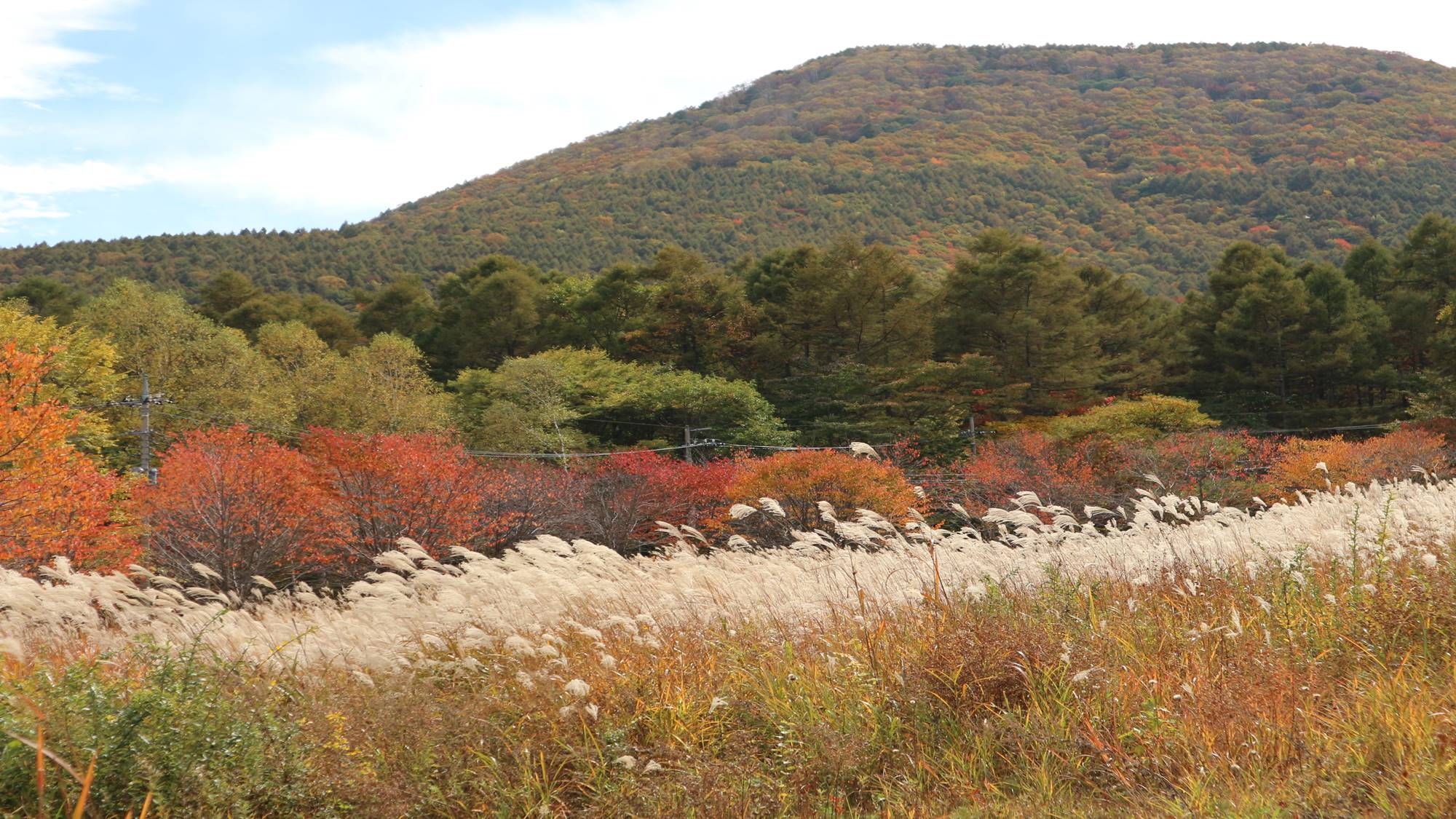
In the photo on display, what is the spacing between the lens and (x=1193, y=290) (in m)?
47.8

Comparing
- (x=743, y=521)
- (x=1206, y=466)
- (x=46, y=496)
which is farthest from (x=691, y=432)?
(x=46, y=496)

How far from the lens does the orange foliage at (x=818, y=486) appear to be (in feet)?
68.9

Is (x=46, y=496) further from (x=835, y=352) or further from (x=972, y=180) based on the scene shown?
(x=972, y=180)

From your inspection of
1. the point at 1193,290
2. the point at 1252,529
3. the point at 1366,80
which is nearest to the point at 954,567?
the point at 1252,529

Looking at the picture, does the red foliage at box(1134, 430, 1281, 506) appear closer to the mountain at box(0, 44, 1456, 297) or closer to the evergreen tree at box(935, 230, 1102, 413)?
the evergreen tree at box(935, 230, 1102, 413)

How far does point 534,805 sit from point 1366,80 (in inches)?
6001

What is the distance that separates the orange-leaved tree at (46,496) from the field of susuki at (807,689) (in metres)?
11.0

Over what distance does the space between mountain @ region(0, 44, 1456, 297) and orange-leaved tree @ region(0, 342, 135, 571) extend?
Answer: 45.5 meters

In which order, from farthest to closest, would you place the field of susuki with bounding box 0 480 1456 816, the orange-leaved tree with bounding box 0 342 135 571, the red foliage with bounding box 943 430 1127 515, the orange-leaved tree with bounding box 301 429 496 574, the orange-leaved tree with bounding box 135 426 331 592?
the red foliage with bounding box 943 430 1127 515 → the orange-leaved tree with bounding box 301 429 496 574 → the orange-leaved tree with bounding box 135 426 331 592 → the orange-leaved tree with bounding box 0 342 135 571 → the field of susuki with bounding box 0 480 1456 816

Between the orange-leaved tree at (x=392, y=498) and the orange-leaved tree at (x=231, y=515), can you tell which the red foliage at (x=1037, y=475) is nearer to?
the orange-leaved tree at (x=392, y=498)

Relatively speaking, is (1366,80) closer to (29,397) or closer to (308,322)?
(308,322)

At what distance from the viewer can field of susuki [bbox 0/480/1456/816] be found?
11.5 feet

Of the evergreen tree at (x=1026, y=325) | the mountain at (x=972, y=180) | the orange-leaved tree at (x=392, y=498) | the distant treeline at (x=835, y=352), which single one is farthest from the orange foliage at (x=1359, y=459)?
the mountain at (x=972, y=180)

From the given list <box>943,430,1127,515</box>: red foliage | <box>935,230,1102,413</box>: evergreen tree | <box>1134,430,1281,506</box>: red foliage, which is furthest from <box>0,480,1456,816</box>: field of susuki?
<box>935,230,1102,413</box>: evergreen tree
